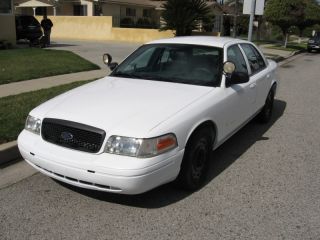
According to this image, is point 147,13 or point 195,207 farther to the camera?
point 147,13

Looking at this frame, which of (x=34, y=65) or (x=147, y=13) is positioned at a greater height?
(x=147, y=13)

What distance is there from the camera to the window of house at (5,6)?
787 inches

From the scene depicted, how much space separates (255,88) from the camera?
6125mm

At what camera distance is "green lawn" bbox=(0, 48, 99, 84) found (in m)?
10.8

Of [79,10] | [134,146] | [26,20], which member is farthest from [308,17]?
[134,146]

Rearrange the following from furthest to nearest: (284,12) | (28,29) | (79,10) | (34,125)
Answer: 1. (79,10)
2. (284,12)
3. (28,29)
4. (34,125)

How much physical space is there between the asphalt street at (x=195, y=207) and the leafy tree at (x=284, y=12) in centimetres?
2427

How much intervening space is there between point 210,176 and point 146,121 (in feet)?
4.70

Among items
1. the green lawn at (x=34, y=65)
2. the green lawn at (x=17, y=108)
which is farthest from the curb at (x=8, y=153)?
the green lawn at (x=34, y=65)

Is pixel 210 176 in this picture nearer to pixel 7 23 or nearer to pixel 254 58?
pixel 254 58

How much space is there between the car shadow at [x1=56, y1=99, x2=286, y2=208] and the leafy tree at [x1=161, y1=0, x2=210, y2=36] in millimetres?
19039

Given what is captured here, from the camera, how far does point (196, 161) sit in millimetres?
4480

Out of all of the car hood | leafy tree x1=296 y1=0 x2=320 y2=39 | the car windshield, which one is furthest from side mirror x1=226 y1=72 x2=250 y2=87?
leafy tree x1=296 y1=0 x2=320 y2=39

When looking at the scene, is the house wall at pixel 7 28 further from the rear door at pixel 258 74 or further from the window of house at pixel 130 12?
the window of house at pixel 130 12
